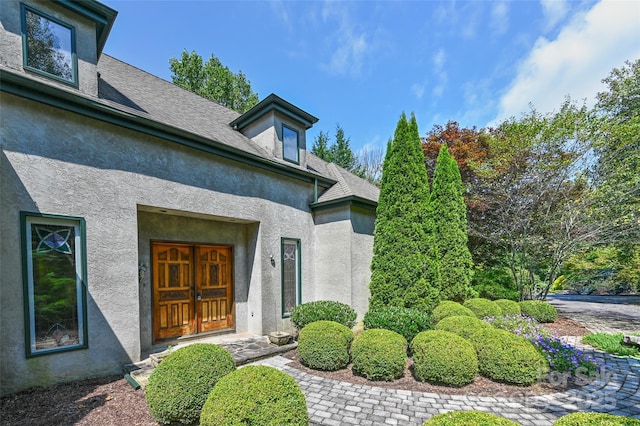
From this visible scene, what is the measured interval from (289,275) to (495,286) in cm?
939

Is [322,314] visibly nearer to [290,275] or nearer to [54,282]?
[290,275]

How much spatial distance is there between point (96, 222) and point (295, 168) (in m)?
4.94

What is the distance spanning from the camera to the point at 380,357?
4.87 meters

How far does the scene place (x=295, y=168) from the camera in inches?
326

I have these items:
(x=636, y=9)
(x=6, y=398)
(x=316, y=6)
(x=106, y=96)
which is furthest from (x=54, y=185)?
(x=636, y=9)

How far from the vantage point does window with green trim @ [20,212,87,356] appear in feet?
13.8

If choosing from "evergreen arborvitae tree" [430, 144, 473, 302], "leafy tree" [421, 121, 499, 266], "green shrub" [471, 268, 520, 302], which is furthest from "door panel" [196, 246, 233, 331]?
"leafy tree" [421, 121, 499, 266]

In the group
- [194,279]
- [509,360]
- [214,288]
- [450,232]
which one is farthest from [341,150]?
[509,360]

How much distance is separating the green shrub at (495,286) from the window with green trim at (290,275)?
851 cm

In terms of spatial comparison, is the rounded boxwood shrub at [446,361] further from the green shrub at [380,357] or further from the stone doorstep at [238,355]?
the stone doorstep at [238,355]

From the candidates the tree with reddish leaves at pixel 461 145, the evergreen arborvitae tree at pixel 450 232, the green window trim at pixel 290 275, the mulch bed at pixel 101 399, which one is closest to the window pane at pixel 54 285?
the mulch bed at pixel 101 399

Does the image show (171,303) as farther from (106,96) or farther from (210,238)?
(106,96)

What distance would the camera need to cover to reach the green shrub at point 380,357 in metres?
4.85

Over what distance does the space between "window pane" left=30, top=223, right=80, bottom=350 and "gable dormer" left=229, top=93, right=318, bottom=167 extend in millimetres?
5376
